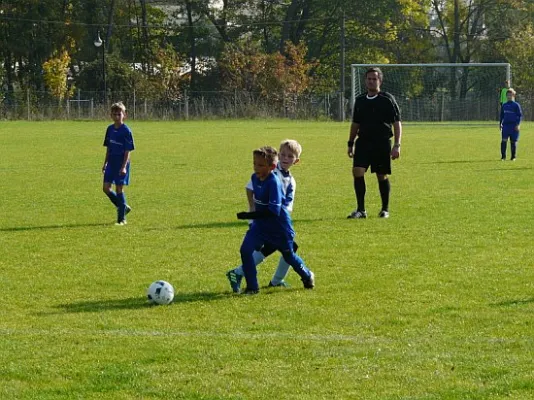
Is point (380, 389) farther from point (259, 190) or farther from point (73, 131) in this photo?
point (73, 131)

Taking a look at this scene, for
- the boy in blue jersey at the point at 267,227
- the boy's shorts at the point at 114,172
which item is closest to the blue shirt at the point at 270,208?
the boy in blue jersey at the point at 267,227

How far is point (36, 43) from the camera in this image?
6581 cm

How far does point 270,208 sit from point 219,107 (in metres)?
57.5

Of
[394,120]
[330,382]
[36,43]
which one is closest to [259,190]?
[330,382]

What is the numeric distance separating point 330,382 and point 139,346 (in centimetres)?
140

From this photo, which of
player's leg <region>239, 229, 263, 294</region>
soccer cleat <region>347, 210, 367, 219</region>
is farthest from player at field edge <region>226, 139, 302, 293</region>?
soccer cleat <region>347, 210, 367, 219</region>

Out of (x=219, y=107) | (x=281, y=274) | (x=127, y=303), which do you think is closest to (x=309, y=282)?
(x=281, y=274)

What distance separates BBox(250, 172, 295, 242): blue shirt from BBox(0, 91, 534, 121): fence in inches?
1839

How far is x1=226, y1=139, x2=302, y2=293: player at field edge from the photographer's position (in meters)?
8.48

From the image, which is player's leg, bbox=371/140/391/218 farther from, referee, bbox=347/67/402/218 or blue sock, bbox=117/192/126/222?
blue sock, bbox=117/192/126/222

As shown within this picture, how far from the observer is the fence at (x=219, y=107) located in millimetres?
57938

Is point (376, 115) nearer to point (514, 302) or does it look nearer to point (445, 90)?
point (514, 302)

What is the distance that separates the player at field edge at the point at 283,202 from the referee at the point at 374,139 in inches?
183

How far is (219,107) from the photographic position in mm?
65500
